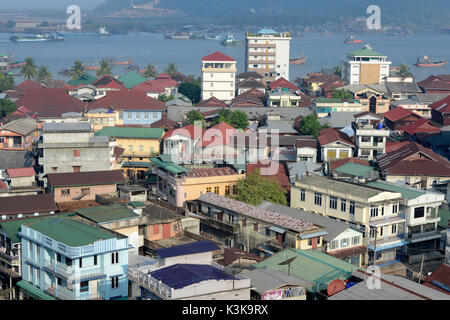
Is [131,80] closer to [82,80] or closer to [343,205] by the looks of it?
[82,80]

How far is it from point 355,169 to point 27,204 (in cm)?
797

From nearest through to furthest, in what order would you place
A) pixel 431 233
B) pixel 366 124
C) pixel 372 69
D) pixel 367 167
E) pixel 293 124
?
pixel 431 233 → pixel 367 167 → pixel 366 124 → pixel 293 124 → pixel 372 69

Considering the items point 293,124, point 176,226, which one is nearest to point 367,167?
point 176,226

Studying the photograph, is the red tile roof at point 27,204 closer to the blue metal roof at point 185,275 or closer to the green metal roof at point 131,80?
the blue metal roof at point 185,275

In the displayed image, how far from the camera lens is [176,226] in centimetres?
1441

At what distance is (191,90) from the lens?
3722cm

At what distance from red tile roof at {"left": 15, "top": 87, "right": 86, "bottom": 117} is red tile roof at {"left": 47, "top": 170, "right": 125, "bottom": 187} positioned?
10.8 meters

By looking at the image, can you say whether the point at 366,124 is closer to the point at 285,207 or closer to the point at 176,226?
the point at 285,207

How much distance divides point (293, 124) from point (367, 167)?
25.7 ft

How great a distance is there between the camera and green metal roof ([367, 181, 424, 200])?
15469 millimetres

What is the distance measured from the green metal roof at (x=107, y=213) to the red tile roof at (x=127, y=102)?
45.3 feet

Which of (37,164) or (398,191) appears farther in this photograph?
(37,164)

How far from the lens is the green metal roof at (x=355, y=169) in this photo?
17.8m

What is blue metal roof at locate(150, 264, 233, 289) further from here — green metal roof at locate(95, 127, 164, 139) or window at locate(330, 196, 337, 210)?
green metal roof at locate(95, 127, 164, 139)
